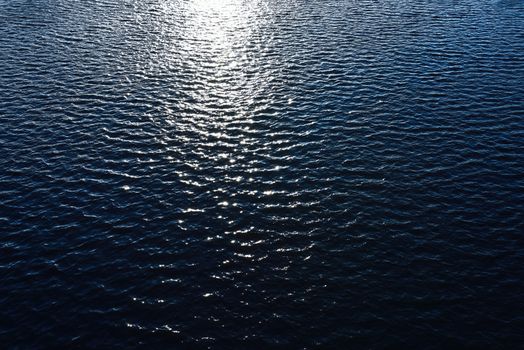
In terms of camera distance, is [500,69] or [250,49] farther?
[250,49]

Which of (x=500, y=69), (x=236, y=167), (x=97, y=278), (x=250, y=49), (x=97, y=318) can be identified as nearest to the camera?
(x=97, y=318)

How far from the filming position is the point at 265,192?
1965 inches

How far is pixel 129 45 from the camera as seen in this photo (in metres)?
92.4

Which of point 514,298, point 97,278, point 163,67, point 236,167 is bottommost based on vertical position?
point 514,298

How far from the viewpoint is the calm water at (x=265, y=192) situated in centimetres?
3559

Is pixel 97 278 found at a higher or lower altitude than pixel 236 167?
lower

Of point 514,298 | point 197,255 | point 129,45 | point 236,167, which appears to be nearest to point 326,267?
point 197,255

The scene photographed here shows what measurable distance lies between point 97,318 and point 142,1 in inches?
4367

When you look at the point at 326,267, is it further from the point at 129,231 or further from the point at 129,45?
the point at 129,45

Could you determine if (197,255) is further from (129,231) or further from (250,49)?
(250,49)

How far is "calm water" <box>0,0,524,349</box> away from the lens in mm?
35594

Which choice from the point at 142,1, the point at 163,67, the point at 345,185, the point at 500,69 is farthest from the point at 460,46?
the point at 142,1

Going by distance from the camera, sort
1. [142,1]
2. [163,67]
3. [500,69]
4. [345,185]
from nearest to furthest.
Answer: [345,185]
[500,69]
[163,67]
[142,1]

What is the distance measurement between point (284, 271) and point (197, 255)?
27.9 feet
